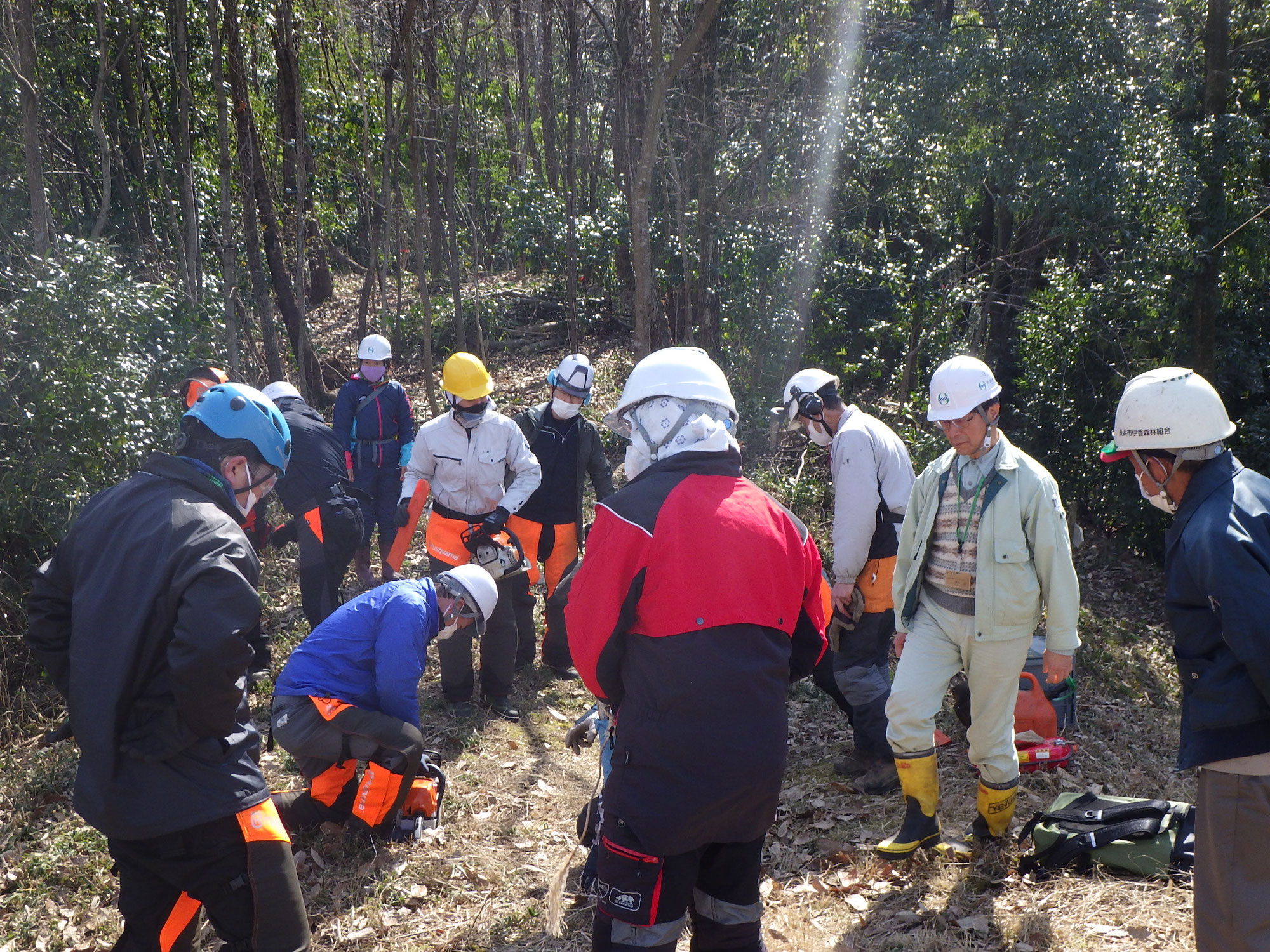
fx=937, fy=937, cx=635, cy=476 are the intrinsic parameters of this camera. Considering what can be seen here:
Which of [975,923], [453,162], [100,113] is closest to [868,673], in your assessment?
[975,923]

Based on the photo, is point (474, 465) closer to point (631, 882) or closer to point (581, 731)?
point (581, 731)

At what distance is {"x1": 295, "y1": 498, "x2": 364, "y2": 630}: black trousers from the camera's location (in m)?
6.46

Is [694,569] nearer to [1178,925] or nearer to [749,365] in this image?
[1178,925]

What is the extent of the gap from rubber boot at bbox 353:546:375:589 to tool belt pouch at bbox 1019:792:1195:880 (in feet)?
19.0

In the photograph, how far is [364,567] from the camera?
829 centimetres

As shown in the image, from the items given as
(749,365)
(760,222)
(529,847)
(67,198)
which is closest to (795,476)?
(749,365)

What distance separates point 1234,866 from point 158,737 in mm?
3188

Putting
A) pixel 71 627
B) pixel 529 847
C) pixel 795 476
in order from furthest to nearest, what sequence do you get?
pixel 795 476
pixel 529 847
pixel 71 627

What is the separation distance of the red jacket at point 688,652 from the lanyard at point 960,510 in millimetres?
1771

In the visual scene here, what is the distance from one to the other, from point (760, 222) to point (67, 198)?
25.8 feet

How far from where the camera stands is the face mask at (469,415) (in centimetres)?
625

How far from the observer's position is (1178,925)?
3701mm

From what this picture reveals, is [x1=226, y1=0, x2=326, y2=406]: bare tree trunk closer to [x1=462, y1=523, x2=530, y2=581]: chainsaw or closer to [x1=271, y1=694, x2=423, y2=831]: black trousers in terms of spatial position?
[x1=462, y1=523, x2=530, y2=581]: chainsaw

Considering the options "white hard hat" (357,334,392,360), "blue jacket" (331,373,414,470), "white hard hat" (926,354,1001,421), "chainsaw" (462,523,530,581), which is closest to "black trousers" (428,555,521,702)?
"chainsaw" (462,523,530,581)
